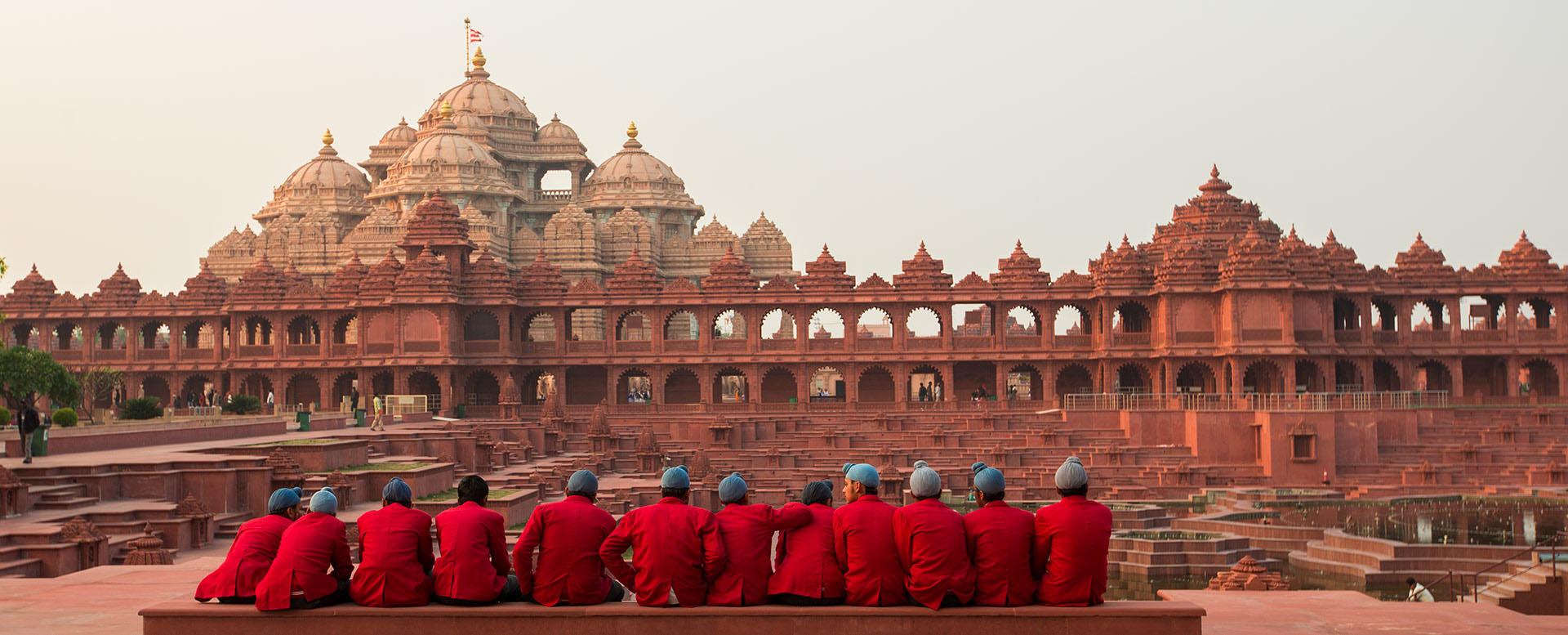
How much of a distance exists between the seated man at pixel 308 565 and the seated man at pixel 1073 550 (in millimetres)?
4689

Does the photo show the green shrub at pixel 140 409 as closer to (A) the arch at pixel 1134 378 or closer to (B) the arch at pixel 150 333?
(B) the arch at pixel 150 333

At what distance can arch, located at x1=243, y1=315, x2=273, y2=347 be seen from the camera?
5731cm

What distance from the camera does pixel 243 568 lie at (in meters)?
10.3

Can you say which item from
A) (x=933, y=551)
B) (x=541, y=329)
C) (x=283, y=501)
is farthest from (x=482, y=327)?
(x=933, y=551)

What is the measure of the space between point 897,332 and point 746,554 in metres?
41.8

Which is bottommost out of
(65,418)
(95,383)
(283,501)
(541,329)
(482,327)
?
(283,501)

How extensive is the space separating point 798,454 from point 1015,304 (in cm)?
1366

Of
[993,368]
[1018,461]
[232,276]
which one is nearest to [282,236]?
[232,276]

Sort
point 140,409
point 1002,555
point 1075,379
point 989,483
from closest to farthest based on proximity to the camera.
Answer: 1. point 1002,555
2. point 989,483
3. point 140,409
4. point 1075,379

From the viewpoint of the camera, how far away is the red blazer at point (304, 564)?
9.95 metres

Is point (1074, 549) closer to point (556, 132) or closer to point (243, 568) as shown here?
point (243, 568)

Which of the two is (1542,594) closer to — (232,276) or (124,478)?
(124,478)

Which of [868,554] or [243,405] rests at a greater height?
[243,405]

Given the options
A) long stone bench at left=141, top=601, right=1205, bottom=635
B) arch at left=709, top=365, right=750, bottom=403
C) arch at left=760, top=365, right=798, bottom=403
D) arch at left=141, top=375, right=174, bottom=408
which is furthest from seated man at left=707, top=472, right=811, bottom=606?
arch at left=141, top=375, right=174, bottom=408
